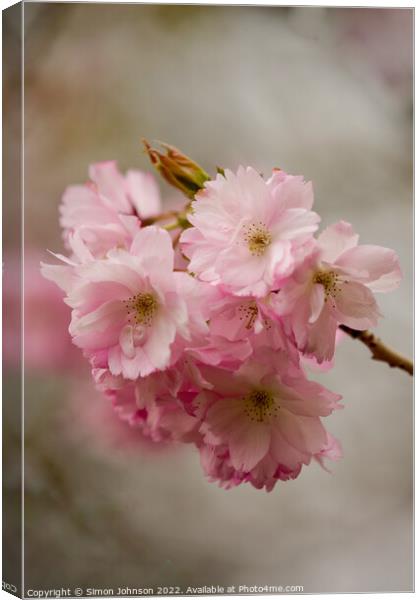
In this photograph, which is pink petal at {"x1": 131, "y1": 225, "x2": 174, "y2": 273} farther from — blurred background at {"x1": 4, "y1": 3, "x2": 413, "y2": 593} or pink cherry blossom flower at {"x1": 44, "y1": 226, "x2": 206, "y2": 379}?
blurred background at {"x1": 4, "y1": 3, "x2": 413, "y2": 593}

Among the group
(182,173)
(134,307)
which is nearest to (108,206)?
(182,173)

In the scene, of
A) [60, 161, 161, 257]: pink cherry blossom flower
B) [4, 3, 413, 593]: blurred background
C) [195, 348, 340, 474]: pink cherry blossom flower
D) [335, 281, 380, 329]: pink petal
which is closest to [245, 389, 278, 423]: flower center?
[195, 348, 340, 474]: pink cherry blossom flower

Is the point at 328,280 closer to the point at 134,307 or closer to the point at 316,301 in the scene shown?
the point at 316,301

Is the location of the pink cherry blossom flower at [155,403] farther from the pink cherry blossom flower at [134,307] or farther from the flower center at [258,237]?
the flower center at [258,237]

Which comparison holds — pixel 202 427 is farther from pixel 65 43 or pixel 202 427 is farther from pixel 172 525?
pixel 65 43

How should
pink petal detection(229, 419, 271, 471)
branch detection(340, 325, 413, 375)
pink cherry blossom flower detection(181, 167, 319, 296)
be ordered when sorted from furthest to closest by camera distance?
1. branch detection(340, 325, 413, 375)
2. pink petal detection(229, 419, 271, 471)
3. pink cherry blossom flower detection(181, 167, 319, 296)

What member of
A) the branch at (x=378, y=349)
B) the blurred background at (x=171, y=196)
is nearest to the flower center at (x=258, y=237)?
the branch at (x=378, y=349)

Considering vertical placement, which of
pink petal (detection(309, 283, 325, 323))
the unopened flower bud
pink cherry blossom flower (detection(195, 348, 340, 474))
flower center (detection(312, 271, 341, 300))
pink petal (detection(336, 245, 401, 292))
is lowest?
pink cherry blossom flower (detection(195, 348, 340, 474))
